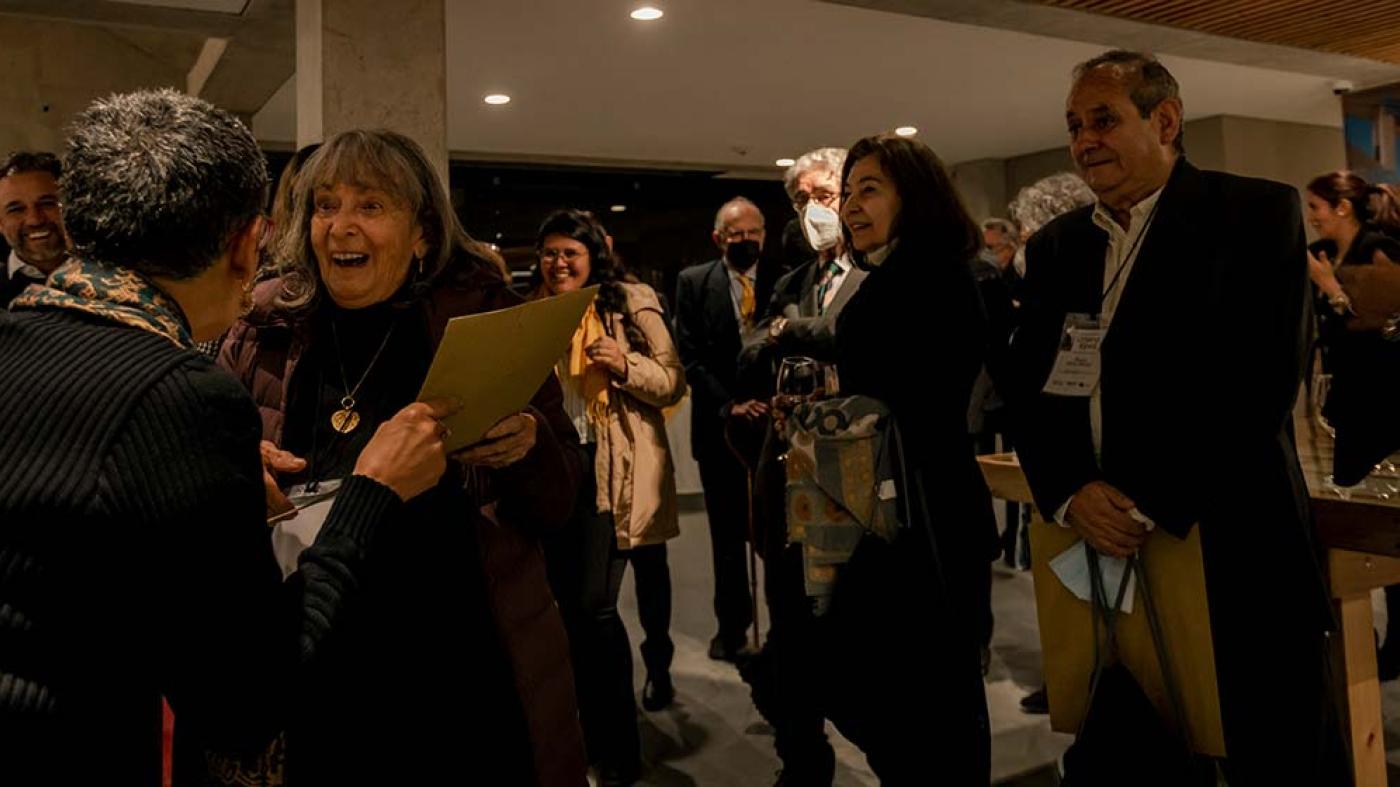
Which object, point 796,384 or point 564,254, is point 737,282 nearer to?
point 564,254

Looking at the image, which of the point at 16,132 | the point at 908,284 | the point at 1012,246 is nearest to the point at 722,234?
the point at 908,284

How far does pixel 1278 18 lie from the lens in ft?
14.7

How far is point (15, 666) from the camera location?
819 millimetres

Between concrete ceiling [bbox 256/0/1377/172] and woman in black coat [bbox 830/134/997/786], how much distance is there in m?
3.18

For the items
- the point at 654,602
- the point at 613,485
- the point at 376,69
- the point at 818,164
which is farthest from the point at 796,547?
the point at 376,69

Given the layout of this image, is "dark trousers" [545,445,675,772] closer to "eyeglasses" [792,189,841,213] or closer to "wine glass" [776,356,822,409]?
"wine glass" [776,356,822,409]

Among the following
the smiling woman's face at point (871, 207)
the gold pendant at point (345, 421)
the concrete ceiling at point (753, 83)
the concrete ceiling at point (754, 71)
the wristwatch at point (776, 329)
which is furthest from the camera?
the concrete ceiling at point (753, 83)

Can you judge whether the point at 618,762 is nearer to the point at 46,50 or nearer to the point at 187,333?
the point at 187,333

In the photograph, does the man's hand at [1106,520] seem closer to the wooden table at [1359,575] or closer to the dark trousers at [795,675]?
the wooden table at [1359,575]

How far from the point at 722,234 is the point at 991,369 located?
6.34ft

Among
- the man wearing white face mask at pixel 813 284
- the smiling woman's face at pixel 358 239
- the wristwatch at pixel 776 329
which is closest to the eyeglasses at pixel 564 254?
the man wearing white face mask at pixel 813 284

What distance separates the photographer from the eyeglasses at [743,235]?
3.89 metres

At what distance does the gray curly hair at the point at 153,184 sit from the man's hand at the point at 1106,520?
58.0 inches

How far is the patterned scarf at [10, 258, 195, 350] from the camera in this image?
89 cm
